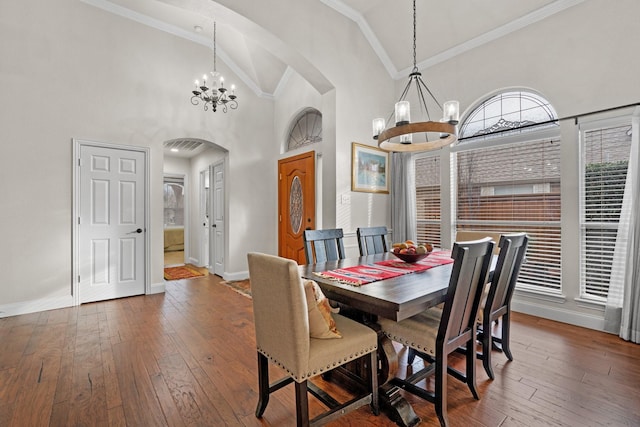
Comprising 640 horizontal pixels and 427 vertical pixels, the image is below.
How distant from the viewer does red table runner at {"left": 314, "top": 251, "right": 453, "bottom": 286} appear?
1957 mm

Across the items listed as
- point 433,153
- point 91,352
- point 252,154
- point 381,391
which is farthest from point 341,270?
point 252,154

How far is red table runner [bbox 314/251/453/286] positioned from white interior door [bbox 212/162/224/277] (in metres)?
3.84

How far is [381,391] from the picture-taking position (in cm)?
183

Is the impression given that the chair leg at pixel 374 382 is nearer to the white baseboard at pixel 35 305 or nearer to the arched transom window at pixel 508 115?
the arched transom window at pixel 508 115

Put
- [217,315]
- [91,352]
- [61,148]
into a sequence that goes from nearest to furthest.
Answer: [91,352] < [217,315] < [61,148]

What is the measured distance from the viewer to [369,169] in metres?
4.38

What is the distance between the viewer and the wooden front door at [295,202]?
16.0 ft

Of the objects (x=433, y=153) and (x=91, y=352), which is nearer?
(x=91, y=352)

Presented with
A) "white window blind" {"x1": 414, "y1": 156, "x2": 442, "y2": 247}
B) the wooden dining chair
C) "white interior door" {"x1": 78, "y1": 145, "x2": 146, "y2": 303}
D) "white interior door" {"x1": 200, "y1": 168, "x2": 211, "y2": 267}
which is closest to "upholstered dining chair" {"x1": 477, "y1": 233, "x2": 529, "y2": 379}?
the wooden dining chair

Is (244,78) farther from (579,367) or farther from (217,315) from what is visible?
(579,367)

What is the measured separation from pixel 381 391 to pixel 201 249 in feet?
19.0

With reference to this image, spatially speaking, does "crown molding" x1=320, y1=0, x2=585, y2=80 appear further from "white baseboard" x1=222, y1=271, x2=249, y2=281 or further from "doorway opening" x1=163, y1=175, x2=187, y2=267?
"doorway opening" x1=163, y1=175, x2=187, y2=267

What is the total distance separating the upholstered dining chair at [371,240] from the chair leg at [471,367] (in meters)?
1.37

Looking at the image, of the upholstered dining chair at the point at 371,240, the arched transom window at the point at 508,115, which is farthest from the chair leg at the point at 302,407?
the arched transom window at the point at 508,115
